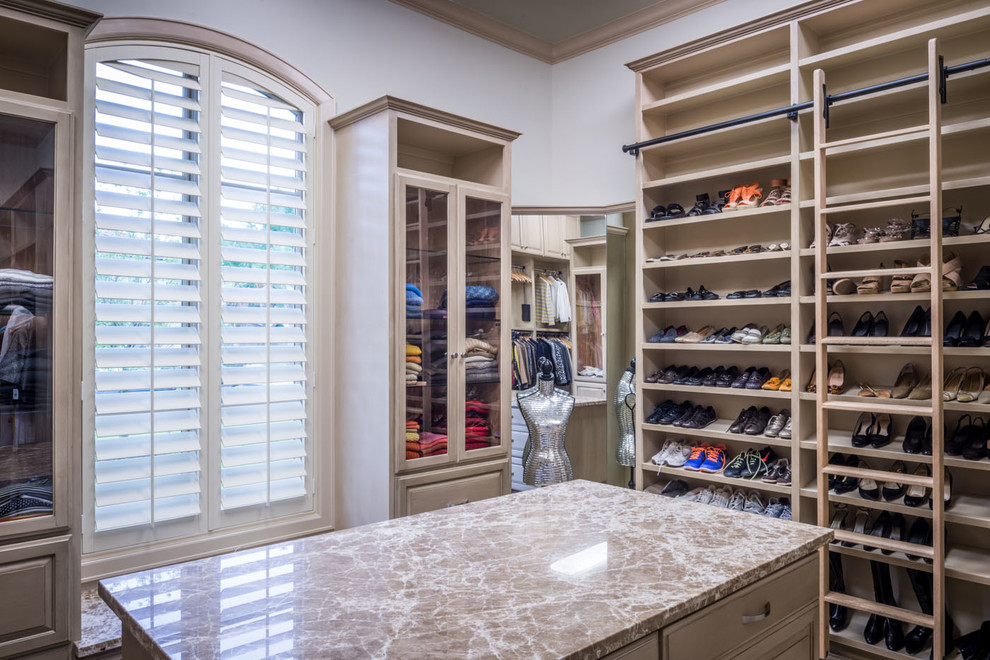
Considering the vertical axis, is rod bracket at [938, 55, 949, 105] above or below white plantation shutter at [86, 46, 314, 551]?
above

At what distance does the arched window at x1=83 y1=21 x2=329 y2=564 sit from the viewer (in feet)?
8.53

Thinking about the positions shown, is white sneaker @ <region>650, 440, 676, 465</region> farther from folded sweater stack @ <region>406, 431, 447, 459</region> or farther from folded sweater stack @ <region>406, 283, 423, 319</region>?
folded sweater stack @ <region>406, 283, 423, 319</region>

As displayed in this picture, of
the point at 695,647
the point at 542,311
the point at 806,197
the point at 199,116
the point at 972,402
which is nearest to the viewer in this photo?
the point at 695,647

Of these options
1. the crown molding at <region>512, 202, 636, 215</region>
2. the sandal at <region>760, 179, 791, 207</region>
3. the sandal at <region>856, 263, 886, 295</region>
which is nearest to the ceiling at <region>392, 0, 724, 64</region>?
the crown molding at <region>512, 202, 636, 215</region>

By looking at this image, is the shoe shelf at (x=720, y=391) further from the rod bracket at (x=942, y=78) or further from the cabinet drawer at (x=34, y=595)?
the cabinet drawer at (x=34, y=595)

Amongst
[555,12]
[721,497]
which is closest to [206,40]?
[555,12]

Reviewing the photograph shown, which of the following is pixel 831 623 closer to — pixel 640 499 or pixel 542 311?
pixel 640 499

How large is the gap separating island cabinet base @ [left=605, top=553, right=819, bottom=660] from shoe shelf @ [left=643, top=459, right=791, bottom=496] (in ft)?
5.00

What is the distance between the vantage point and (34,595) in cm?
200

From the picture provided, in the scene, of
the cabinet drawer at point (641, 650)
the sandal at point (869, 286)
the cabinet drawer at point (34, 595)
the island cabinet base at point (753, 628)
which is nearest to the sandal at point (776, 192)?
the sandal at point (869, 286)

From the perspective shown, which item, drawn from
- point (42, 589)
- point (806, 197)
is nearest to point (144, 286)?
point (42, 589)

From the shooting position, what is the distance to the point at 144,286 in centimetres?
268

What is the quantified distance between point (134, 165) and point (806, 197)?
121 inches

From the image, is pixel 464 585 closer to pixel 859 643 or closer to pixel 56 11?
pixel 56 11
